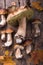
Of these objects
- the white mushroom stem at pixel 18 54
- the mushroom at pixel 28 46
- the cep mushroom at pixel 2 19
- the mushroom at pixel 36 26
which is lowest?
the white mushroom stem at pixel 18 54

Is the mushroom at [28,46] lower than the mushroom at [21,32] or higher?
lower

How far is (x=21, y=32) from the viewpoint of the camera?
1.94m

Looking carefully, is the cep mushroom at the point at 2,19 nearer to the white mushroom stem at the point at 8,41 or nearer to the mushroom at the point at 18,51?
the white mushroom stem at the point at 8,41

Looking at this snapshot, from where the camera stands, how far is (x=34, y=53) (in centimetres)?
198

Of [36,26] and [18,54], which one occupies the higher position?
[36,26]

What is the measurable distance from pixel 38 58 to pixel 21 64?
0.48 feet

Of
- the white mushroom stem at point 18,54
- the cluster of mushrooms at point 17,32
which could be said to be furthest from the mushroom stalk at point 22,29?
the white mushroom stem at point 18,54

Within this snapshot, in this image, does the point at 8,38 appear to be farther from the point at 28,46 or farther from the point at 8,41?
the point at 28,46

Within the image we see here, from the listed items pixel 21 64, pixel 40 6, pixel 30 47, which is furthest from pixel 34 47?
pixel 40 6

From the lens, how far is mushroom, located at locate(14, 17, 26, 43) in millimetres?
1935

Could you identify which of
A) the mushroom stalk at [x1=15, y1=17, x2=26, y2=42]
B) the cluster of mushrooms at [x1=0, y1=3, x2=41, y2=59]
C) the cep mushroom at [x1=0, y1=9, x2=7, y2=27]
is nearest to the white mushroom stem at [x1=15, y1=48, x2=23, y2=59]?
the cluster of mushrooms at [x1=0, y1=3, x2=41, y2=59]

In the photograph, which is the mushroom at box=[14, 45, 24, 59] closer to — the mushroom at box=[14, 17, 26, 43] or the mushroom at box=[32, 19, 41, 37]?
the mushroom at box=[14, 17, 26, 43]

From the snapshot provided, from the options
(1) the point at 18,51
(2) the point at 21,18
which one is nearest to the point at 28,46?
(1) the point at 18,51

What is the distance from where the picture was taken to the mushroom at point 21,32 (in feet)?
6.35
